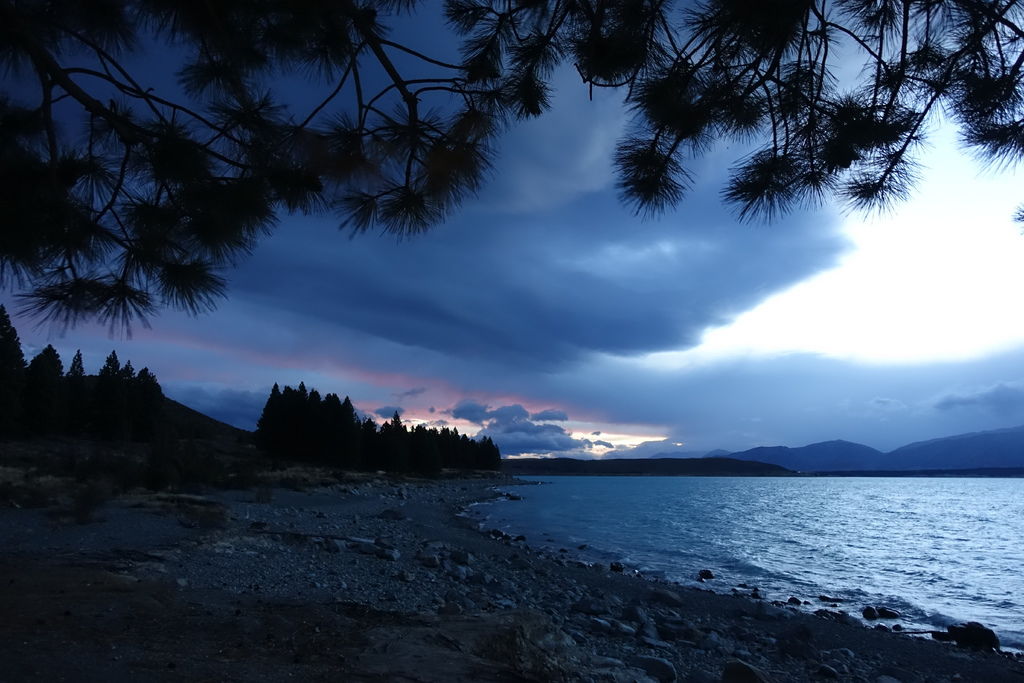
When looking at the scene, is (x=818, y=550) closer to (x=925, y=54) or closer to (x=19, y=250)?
(x=925, y=54)

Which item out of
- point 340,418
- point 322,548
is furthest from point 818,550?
point 340,418

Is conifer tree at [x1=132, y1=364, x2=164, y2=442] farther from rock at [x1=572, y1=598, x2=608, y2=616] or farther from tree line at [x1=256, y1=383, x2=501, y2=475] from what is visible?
rock at [x1=572, y1=598, x2=608, y2=616]

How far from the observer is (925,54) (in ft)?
14.3

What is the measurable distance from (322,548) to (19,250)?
960cm

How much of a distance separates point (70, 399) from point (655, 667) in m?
58.6

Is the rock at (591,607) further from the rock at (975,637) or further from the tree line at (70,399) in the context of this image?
the tree line at (70,399)

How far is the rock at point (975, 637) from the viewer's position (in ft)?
37.1

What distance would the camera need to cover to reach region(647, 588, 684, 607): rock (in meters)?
12.7

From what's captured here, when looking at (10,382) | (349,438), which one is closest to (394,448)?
(349,438)

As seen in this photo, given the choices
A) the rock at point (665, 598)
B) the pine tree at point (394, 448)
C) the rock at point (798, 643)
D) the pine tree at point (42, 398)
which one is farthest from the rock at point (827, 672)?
the pine tree at point (394, 448)

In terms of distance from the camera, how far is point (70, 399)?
50.1 meters

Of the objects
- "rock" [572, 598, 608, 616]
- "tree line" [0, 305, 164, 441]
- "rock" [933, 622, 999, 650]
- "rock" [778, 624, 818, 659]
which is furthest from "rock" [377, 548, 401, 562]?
"tree line" [0, 305, 164, 441]

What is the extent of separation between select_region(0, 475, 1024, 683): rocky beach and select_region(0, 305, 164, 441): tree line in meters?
32.1

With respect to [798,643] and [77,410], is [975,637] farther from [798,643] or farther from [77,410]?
[77,410]
